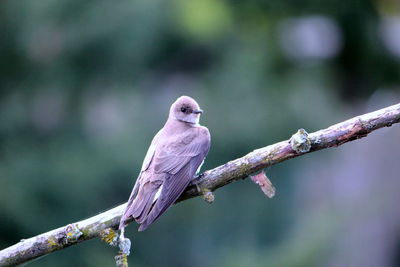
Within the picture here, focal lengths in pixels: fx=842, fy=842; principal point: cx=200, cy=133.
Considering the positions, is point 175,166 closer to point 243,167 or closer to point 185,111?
point 243,167

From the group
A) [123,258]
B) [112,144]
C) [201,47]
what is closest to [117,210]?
[123,258]

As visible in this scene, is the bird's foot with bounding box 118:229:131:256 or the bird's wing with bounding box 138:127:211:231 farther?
the bird's wing with bounding box 138:127:211:231

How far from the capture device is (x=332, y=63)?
1664 cm

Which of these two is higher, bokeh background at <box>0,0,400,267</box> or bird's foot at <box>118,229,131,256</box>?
bird's foot at <box>118,229,131,256</box>

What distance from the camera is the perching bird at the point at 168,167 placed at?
5.96 meters

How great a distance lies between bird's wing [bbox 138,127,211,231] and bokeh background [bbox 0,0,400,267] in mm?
5733

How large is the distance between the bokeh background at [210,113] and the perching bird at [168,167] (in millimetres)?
5424

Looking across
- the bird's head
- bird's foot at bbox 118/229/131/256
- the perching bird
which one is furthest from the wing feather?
the bird's head

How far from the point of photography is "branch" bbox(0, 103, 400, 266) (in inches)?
214

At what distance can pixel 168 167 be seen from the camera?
6.62 m

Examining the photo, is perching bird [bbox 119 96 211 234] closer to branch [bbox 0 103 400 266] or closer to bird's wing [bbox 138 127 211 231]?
bird's wing [bbox 138 127 211 231]

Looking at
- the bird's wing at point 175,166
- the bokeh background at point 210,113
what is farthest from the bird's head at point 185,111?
the bokeh background at point 210,113

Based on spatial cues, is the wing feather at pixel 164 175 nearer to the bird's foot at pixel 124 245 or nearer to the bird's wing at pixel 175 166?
the bird's wing at pixel 175 166

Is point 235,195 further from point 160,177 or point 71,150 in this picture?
point 160,177
